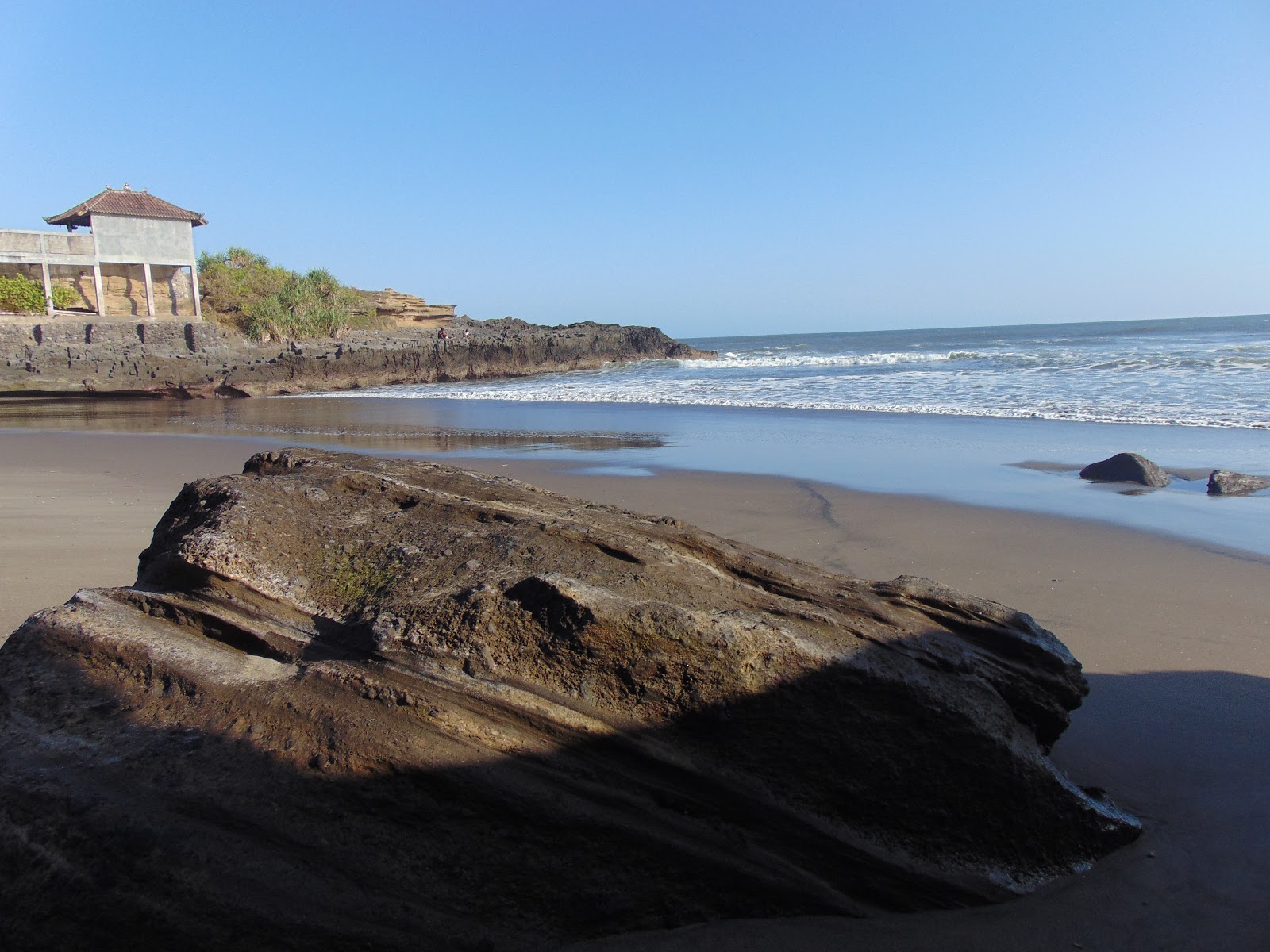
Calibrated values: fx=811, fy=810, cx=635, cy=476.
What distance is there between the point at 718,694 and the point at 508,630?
0.57 meters

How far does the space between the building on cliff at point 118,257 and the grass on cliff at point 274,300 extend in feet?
7.91

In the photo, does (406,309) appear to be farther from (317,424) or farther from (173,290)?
(317,424)

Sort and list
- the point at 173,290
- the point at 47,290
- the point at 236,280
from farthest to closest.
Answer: the point at 236,280, the point at 173,290, the point at 47,290

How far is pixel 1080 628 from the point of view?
4.11m

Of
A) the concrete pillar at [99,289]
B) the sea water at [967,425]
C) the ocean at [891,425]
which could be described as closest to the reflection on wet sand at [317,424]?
the ocean at [891,425]

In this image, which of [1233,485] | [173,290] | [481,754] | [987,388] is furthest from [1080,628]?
[173,290]

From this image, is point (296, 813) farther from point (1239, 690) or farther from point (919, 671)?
point (1239, 690)

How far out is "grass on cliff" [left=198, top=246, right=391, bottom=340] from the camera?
38.2 m

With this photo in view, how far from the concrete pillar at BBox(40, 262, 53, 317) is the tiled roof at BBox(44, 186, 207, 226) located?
2.82m

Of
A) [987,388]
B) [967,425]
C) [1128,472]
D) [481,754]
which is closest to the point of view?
[481,754]

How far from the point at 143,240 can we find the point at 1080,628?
141ft

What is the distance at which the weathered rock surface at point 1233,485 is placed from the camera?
749 cm

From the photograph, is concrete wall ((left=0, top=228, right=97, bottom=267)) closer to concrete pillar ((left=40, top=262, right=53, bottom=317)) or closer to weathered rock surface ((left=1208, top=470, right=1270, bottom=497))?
concrete pillar ((left=40, top=262, right=53, bottom=317))

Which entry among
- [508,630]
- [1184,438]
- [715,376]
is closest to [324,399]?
[715,376]
